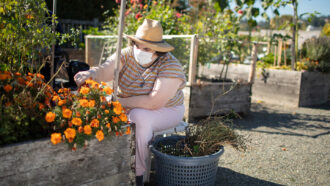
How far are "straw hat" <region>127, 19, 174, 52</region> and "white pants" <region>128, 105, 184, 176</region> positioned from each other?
1.62ft

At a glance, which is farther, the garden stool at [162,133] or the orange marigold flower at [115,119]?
the garden stool at [162,133]

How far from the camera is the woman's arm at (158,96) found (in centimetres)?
220

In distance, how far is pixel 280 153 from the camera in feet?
10.9

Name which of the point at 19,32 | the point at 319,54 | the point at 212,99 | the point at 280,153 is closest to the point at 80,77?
the point at 19,32

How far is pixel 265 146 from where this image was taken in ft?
11.6

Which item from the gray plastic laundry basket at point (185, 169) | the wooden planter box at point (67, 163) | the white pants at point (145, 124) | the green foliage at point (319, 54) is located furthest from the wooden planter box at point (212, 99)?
the wooden planter box at point (67, 163)

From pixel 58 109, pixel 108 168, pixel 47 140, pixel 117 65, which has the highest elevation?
pixel 117 65

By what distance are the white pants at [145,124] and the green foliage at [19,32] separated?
31.7 inches

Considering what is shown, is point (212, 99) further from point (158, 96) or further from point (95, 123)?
point (95, 123)

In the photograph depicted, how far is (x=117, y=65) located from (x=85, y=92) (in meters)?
0.32

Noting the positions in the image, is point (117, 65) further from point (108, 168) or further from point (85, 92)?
point (108, 168)

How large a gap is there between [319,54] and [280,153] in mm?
3765

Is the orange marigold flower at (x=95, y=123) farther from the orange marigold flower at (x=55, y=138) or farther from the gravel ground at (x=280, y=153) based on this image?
the gravel ground at (x=280, y=153)

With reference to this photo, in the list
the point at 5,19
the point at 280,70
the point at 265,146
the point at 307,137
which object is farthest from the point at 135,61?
the point at 280,70
